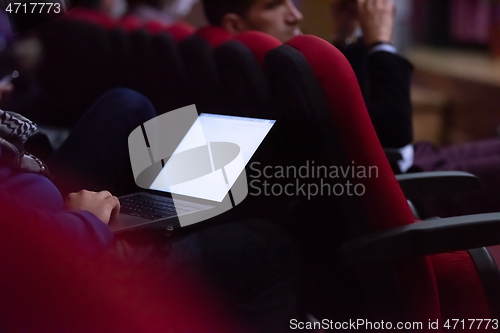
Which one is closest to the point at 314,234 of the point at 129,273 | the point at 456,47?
the point at 129,273

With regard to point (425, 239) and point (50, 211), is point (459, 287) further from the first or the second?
point (50, 211)

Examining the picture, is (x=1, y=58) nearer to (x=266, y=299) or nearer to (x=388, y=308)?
(x=266, y=299)

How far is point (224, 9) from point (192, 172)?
1.79 ft

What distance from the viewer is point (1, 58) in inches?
41.1

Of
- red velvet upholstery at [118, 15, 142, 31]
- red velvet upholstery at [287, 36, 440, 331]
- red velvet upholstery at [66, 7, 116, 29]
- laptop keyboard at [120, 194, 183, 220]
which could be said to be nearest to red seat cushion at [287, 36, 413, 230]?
red velvet upholstery at [287, 36, 440, 331]

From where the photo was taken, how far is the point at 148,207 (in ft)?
2.33

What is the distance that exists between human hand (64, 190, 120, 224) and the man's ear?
53cm

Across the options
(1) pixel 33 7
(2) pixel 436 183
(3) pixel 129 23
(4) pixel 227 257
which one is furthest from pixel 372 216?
(3) pixel 129 23

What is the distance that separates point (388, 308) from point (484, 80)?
2565 millimetres

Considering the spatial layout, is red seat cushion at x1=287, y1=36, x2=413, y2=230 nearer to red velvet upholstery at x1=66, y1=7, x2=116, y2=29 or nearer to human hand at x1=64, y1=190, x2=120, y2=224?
human hand at x1=64, y1=190, x2=120, y2=224

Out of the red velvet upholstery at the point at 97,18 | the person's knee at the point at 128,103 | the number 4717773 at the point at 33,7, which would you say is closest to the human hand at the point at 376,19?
the person's knee at the point at 128,103

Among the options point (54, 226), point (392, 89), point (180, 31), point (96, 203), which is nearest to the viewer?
point (54, 226)

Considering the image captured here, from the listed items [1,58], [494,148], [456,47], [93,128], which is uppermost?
[1,58]

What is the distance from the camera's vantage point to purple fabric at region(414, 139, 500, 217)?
1028 mm
